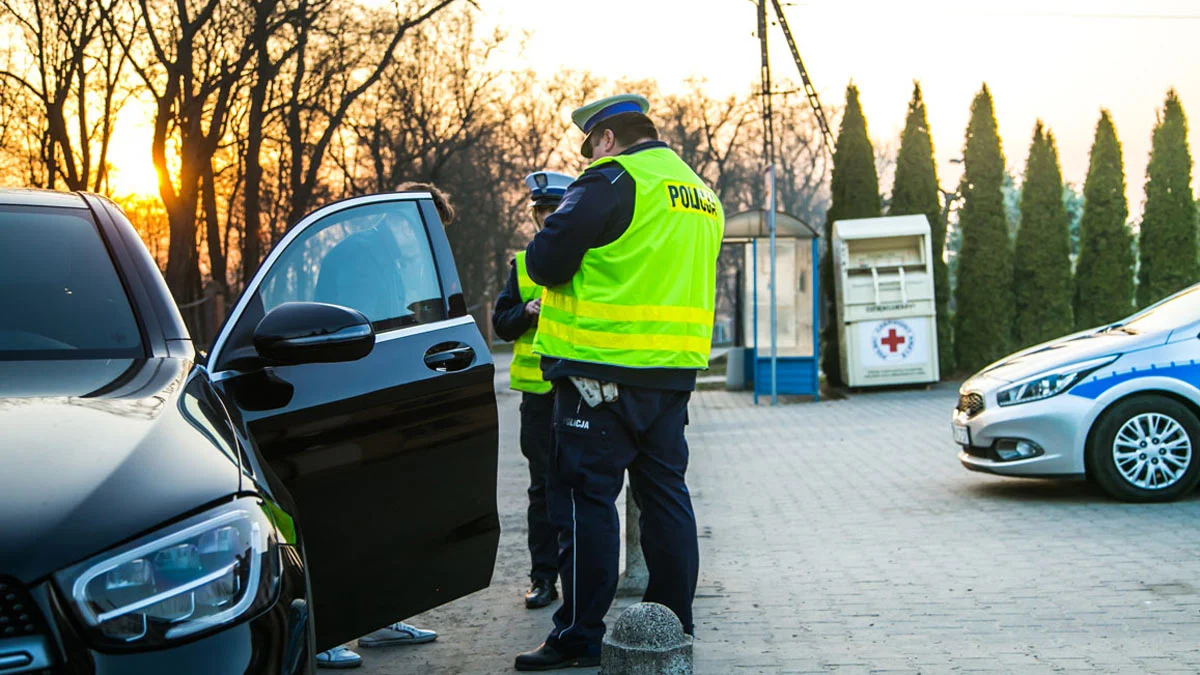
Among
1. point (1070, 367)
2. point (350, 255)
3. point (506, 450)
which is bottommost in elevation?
point (506, 450)

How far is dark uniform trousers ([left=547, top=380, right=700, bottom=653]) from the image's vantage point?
4.73m

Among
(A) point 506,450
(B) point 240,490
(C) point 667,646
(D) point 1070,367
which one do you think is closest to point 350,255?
(C) point 667,646

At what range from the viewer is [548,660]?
4.86 metres

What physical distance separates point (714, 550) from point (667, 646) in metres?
3.35

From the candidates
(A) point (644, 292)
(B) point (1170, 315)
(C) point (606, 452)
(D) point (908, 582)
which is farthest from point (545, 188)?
(B) point (1170, 315)

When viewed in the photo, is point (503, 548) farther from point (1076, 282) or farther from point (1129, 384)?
point (1076, 282)

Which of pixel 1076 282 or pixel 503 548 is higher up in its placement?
pixel 1076 282

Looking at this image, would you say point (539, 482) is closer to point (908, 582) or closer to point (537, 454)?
point (537, 454)

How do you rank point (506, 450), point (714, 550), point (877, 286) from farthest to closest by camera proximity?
point (877, 286), point (506, 450), point (714, 550)

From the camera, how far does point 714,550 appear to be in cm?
758

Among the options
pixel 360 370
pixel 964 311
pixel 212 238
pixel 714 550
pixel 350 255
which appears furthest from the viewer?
pixel 212 238

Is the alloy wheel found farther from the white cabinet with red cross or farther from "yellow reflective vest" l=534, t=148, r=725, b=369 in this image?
the white cabinet with red cross

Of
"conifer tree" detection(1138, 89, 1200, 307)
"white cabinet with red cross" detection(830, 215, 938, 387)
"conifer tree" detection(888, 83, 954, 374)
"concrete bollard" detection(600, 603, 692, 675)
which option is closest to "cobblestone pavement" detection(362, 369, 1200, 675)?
"concrete bollard" detection(600, 603, 692, 675)

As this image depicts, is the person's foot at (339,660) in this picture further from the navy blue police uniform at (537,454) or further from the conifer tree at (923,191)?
the conifer tree at (923,191)
